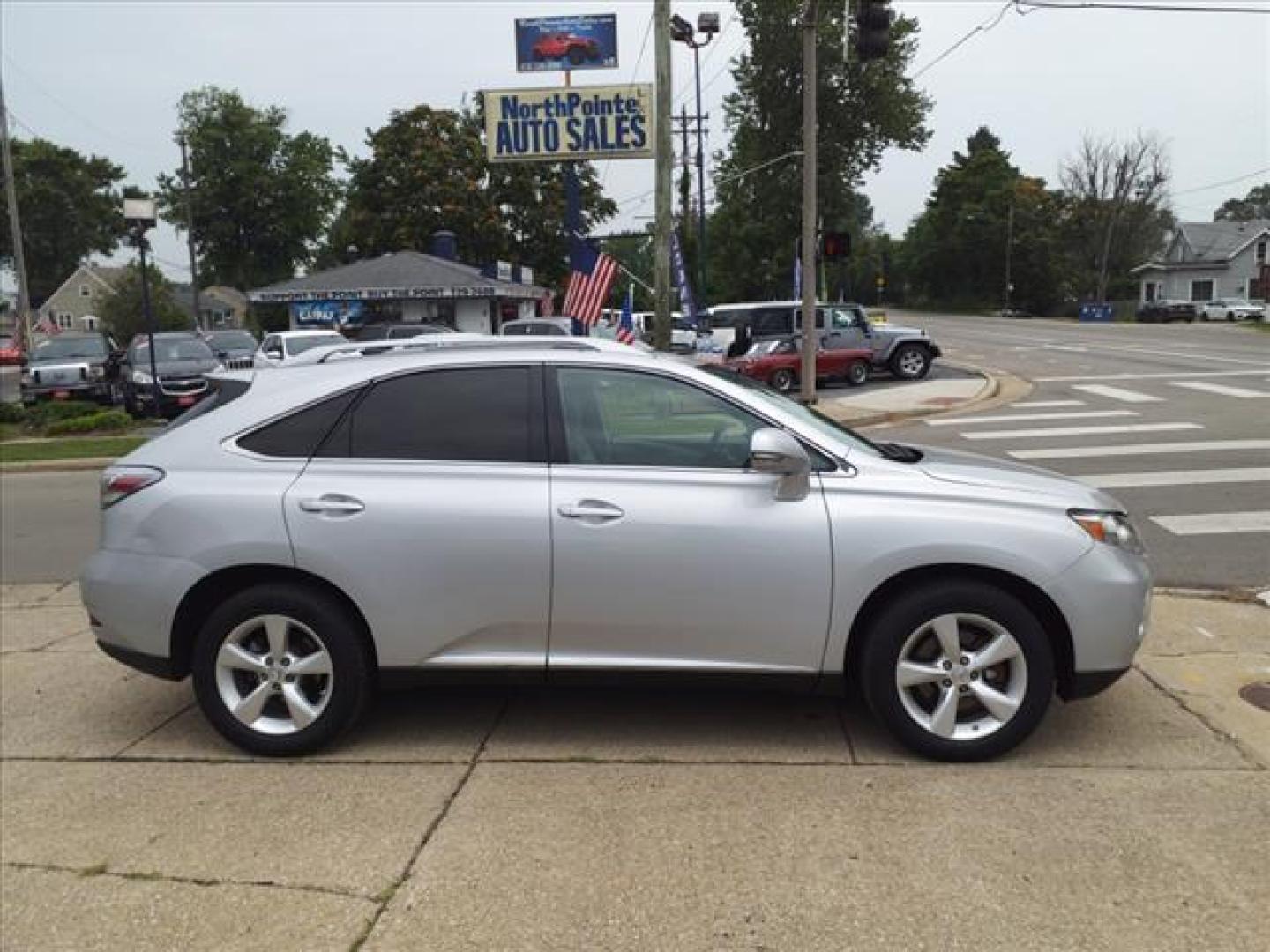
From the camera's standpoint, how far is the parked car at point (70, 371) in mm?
22203

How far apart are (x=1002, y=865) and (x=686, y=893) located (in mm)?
994

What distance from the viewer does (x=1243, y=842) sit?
3.35 meters

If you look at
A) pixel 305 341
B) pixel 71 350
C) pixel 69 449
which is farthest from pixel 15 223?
pixel 69 449

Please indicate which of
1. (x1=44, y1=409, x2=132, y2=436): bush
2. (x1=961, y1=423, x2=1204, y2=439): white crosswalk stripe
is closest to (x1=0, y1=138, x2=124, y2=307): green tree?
(x1=44, y1=409, x2=132, y2=436): bush

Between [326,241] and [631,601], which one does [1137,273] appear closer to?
[326,241]

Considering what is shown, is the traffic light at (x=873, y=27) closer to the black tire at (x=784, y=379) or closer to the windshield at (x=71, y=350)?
the black tire at (x=784, y=379)

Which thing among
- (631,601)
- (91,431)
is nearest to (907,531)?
(631,601)

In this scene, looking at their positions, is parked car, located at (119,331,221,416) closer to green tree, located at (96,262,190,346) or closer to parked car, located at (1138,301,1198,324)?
green tree, located at (96,262,190,346)

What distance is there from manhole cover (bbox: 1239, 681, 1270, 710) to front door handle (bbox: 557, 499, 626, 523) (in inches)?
115

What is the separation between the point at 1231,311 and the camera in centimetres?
5866

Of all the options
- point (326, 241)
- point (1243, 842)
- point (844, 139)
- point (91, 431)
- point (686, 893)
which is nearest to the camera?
point (686, 893)

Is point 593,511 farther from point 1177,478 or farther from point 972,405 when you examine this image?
point 972,405

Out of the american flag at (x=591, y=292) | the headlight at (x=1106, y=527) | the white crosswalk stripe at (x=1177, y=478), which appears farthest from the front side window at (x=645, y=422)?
the american flag at (x=591, y=292)

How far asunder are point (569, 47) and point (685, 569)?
23.3 meters
